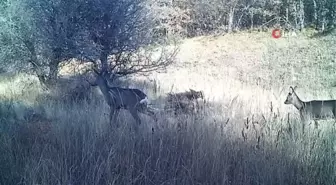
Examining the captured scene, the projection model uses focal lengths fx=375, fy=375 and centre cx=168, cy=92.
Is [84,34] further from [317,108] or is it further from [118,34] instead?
[317,108]

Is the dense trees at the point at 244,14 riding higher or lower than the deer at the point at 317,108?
higher

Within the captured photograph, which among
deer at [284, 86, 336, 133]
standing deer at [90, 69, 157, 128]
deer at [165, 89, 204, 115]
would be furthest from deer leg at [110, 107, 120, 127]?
deer at [284, 86, 336, 133]

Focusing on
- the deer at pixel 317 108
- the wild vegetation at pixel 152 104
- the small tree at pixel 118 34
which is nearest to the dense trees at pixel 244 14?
the wild vegetation at pixel 152 104

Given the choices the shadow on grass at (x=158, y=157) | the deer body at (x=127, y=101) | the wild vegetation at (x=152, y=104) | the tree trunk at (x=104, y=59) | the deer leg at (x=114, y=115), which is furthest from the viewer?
the tree trunk at (x=104, y=59)

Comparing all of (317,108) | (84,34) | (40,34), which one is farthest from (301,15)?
(317,108)

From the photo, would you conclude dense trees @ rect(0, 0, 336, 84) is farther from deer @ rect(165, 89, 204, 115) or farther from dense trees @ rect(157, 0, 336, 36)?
dense trees @ rect(157, 0, 336, 36)

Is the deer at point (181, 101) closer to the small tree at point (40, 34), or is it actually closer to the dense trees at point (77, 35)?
the dense trees at point (77, 35)

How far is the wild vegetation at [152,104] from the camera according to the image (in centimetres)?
330

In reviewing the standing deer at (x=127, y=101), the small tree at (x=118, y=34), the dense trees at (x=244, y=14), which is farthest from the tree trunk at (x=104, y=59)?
the dense trees at (x=244, y=14)

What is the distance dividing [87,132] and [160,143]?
883 millimetres

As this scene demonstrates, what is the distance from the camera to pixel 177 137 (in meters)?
3.80

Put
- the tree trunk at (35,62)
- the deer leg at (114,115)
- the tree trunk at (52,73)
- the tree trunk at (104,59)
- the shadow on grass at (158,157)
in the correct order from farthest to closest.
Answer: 1. the tree trunk at (35,62)
2. the tree trunk at (52,73)
3. the tree trunk at (104,59)
4. the deer leg at (114,115)
5. the shadow on grass at (158,157)

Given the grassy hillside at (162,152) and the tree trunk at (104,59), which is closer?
the grassy hillside at (162,152)

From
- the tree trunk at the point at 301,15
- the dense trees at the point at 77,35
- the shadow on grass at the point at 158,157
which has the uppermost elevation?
the tree trunk at the point at 301,15
